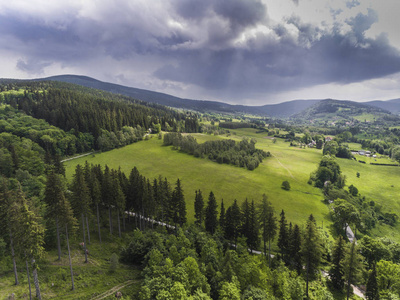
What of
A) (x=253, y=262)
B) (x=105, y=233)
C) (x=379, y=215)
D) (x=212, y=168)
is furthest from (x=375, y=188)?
(x=105, y=233)

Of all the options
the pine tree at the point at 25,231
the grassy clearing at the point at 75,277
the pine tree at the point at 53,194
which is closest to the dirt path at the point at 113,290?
the grassy clearing at the point at 75,277

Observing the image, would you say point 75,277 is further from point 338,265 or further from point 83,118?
point 83,118

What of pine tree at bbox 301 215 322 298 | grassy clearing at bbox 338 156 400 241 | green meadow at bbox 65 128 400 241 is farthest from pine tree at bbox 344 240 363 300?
grassy clearing at bbox 338 156 400 241

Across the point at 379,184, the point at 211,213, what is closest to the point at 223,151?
the point at 211,213

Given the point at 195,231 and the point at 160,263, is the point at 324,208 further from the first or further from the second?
the point at 160,263

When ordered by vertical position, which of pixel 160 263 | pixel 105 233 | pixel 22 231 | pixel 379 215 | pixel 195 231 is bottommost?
pixel 379 215

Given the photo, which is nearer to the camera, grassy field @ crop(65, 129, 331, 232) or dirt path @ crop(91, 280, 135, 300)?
dirt path @ crop(91, 280, 135, 300)

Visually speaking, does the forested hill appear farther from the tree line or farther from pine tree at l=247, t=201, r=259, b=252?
pine tree at l=247, t=201, r=259, b=252
